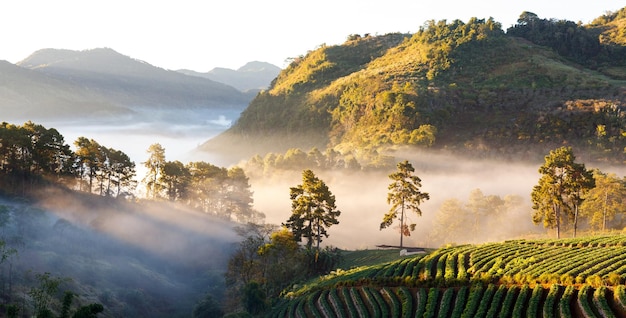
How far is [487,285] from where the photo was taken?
3884cm

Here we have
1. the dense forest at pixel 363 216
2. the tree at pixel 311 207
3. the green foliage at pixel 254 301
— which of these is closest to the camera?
the dense forest at pixel 363 216

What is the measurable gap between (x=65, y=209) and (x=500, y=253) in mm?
59919

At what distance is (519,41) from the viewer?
19275 centimetres

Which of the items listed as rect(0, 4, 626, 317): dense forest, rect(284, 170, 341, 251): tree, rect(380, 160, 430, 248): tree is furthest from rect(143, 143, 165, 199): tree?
rect(380, 160, 430, 248): tree

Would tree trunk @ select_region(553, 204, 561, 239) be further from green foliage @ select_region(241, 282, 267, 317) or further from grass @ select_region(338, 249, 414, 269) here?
green foliage @ select_region(241, 282, 267, 317)

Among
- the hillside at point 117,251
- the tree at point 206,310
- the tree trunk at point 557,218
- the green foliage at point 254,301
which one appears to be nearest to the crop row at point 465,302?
the green foliage at point 254,301

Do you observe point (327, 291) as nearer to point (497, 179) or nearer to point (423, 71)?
point (497, 179)

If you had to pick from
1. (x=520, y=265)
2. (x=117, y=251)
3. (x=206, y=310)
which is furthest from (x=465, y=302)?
(x=117, y=251)

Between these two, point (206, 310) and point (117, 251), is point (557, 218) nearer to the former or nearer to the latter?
point (206, 310)

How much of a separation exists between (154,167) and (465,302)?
6426cm

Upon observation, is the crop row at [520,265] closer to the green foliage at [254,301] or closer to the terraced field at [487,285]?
the terraced field at [487,285]

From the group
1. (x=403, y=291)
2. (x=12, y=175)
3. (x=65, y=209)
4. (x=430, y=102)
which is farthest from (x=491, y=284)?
(x=430, y=102)

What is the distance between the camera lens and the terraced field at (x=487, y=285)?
33.7m

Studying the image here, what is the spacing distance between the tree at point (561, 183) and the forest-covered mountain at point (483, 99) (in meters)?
65.5
